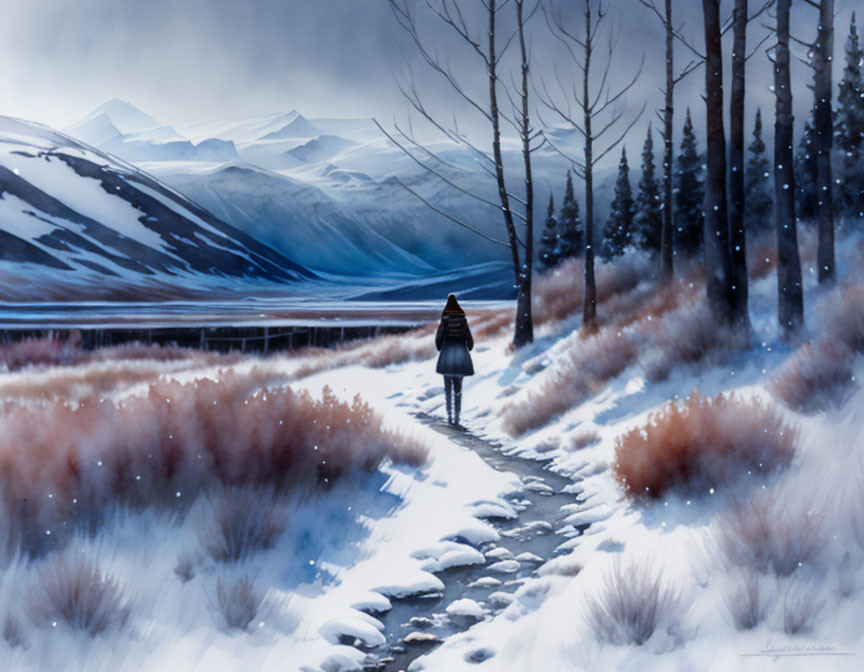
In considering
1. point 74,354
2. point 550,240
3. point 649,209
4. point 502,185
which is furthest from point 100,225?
point 502,185

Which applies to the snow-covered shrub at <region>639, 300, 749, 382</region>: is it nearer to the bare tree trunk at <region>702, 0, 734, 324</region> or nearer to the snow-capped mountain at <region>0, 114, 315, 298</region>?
the bare tree trunk at <region>702, 0, 734, 324</region>

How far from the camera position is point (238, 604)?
153 inches

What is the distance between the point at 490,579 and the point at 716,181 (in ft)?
20.7

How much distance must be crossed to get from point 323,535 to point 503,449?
4135mm

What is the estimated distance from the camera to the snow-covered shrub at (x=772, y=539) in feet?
11.3

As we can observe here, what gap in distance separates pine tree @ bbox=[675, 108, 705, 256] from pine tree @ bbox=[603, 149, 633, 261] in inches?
167

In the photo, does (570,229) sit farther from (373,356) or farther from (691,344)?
(691,344)

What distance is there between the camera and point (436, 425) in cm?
1077

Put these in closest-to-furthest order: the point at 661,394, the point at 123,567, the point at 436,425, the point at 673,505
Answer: the point at 123,567 < the point at 673,505 < the point at 661,394 < the point at 436,425

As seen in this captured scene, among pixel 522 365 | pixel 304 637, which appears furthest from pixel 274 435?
pixel 522 365

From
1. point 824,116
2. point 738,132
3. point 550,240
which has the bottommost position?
point 738,132

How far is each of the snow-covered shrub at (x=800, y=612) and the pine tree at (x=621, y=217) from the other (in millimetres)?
52424

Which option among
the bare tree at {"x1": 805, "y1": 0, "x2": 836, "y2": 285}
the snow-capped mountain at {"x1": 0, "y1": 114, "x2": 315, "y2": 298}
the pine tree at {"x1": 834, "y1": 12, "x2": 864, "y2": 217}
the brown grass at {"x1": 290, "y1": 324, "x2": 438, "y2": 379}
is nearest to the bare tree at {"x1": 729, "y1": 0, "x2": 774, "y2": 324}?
the bare tree at {"x1": 805, "y1": 0, "x2": 836, "y2": 285}

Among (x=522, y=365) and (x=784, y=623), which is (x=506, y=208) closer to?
(x=522, y=365)
